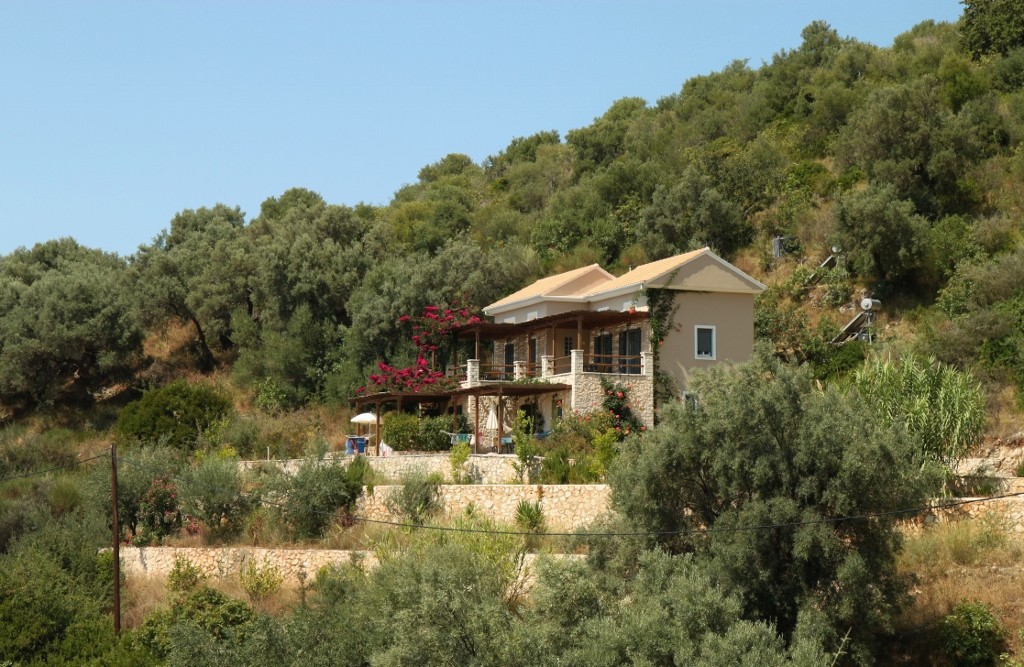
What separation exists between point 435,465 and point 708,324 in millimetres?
9834

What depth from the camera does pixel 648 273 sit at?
3712 centimetres

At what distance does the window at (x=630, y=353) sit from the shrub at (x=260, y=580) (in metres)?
12.5

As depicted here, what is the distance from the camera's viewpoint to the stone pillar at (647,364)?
35.6 m

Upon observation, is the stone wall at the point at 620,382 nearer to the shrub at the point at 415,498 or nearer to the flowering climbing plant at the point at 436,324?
the shrub at the point at 415,498

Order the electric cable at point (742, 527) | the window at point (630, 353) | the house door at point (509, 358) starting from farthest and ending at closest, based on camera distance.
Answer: the house door at point (509, 358), the window at point (630, 353), the electric cable at point (742, 527)

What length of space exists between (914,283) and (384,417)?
696 inches

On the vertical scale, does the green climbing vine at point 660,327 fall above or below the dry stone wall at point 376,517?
above

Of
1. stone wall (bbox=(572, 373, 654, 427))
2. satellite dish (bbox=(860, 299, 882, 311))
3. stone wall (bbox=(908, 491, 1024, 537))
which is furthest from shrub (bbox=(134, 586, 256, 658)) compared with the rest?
satellite dish (bbox=(860, 299, 882, 311))

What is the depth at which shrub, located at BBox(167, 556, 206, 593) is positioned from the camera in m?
28.6

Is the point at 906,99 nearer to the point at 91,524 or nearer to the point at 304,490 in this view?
the point at 304,490

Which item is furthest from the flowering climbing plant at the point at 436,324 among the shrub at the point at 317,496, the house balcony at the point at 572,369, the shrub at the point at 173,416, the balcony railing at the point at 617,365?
the shrub at the point at 317,496

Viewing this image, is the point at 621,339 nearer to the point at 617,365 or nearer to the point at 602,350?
the point at 617,365

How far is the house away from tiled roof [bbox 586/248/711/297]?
5 cm

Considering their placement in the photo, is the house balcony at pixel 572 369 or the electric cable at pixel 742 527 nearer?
the electric cable at pixel 742 527
